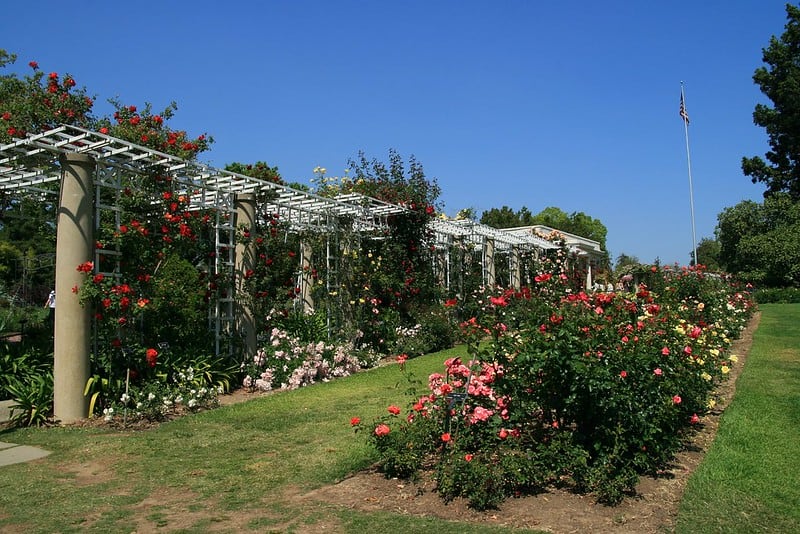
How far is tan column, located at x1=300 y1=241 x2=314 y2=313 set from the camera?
1094 cm

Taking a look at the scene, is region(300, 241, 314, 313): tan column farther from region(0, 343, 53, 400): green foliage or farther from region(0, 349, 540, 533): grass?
region(0, 343, 53, 400): green foliage

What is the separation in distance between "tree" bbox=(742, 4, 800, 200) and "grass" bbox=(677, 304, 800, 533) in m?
31.8

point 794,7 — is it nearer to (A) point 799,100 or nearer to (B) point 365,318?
(A) point 799,100

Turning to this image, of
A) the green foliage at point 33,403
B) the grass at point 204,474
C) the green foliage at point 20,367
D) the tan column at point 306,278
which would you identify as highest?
the tan column at point 306,278

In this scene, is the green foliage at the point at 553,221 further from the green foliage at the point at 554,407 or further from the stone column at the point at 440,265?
the green foliage at the point at 554,407

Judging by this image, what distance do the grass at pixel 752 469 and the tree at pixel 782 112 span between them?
31777 mm

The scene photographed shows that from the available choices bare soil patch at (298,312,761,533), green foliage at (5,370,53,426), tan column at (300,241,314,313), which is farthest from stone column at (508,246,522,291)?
bare soil patch at (298,312,761,533)

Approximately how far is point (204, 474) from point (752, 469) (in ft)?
13.1

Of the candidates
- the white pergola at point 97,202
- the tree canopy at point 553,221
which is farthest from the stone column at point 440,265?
the tree canopy at point 553,221

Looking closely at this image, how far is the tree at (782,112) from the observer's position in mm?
33906

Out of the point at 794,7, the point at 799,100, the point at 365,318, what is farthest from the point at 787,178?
the point at 365,318

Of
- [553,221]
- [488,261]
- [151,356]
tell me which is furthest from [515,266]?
[553,221]

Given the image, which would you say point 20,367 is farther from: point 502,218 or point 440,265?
point 502,218

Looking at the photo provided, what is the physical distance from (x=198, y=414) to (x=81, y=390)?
1206mm
